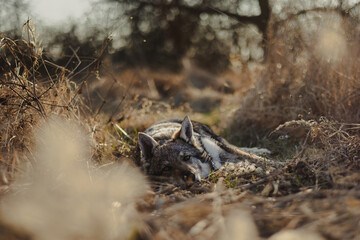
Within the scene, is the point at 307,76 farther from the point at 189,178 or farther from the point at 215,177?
the point at 189,178

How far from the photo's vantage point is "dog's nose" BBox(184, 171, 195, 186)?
3337mm

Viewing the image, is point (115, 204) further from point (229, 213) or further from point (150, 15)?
point (150, 15)

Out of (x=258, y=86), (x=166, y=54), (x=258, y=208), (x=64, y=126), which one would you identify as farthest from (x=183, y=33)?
(x=258, y=208)

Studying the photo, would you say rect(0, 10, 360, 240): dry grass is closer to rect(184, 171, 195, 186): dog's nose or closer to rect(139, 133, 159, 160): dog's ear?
rect(184, 171, 195, 186): dog's nose

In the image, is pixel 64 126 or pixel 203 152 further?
pixel 203 152

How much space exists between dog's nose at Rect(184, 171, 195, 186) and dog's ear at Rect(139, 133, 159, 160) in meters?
0.72

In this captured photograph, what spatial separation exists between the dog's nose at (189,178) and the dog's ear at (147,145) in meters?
0.72

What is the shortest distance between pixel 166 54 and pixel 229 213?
14.0 m

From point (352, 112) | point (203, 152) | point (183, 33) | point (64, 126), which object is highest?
point (183, 33)

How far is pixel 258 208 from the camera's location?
218 centimetres

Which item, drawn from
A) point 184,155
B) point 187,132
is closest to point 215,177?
point 184,155

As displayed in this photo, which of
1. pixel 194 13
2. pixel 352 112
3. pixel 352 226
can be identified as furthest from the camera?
pixel 194 13

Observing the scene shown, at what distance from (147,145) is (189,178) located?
90cm

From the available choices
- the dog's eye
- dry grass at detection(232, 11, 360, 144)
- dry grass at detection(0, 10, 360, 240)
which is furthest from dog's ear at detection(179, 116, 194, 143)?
dry grass at detection(232, 11, 360, 144)
